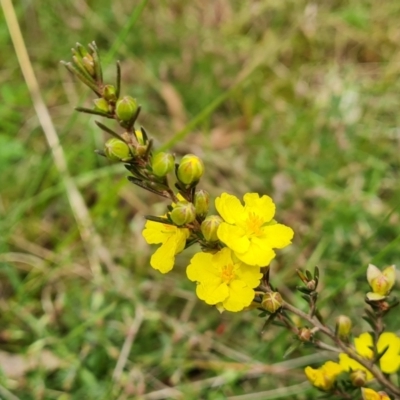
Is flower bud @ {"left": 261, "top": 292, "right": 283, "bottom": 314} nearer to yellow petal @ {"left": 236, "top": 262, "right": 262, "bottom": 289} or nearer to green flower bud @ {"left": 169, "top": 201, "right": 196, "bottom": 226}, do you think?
yellow petal @ {"left": 236, "top": 262, "right": 262, "bottom": 289}

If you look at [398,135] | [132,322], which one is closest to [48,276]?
[132,322]

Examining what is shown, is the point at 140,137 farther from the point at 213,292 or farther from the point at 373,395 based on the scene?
the point at 373,395

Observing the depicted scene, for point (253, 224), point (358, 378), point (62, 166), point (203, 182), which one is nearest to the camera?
point (253, 224)

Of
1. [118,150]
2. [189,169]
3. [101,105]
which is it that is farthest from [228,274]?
[101,105]

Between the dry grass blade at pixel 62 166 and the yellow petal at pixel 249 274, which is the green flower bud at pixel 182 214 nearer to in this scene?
the yellow petal at pixel 249 274

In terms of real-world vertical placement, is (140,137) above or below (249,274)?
above

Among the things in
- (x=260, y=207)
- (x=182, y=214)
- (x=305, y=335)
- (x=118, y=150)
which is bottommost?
(x=305, y=335)

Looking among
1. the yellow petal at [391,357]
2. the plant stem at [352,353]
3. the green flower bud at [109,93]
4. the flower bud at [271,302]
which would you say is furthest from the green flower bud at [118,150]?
the yellow petal at [391,357]

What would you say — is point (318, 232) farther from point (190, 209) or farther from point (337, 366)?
point (190, 209)

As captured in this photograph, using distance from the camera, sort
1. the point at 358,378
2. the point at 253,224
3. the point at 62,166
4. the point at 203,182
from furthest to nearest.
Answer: the point at 203,182 < the point at 62,166 < the point at 358,378 < the point at 253,224
